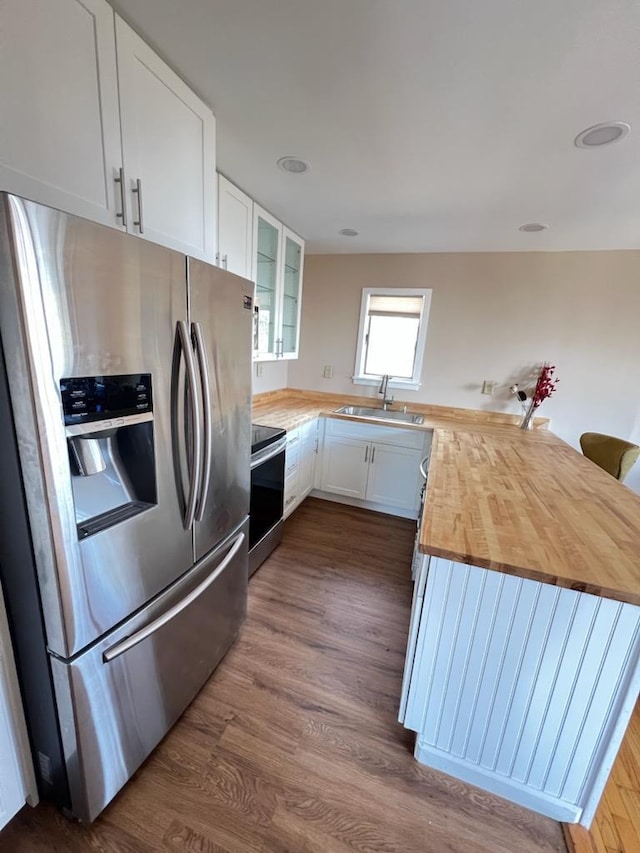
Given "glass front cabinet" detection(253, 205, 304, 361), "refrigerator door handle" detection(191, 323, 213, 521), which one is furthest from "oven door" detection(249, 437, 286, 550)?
"glass front cabinet" detection(253, 205, 304, 361)

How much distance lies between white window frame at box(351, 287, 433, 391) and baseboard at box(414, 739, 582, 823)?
8.99ft

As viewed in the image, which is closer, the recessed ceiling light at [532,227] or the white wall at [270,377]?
the recessed ceiling light at [532,227]

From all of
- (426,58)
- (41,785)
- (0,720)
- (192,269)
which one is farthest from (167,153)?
(41,785)

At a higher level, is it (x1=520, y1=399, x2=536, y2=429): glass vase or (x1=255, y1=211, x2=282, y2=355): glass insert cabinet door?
(x1=255, y1=211, x2=282, y2=355): glass insert cabinet door

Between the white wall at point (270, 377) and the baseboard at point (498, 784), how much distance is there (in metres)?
2.67

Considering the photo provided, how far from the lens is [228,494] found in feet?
4.76

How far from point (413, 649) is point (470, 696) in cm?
22

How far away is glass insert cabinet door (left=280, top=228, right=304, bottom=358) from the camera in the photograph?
113 inches

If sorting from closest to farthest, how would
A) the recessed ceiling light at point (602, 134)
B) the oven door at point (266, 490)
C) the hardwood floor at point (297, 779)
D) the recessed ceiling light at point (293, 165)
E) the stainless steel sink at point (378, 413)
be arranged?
the hardwood floor at point (297, 779) < the recessed ceiling light at point (602, 134) < the recessed ceiling light at point (293, 165) < the oven door at point (266, 490) < the stainless steel sink at point (378, 413)

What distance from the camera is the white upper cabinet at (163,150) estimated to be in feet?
3.65

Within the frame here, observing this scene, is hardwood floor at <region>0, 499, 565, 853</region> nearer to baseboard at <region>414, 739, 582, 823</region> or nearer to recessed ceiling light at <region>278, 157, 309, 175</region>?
baseboard at <region>414, 739, 582, 823</region>

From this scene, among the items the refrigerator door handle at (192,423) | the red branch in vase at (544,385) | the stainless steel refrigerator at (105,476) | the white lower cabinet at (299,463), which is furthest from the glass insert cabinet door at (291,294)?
the red branch in vase at (544,385)

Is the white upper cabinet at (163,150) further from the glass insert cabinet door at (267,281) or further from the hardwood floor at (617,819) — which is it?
the hardwood floor at (617,819)

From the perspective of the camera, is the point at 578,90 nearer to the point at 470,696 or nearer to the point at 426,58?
the point at 426,58
